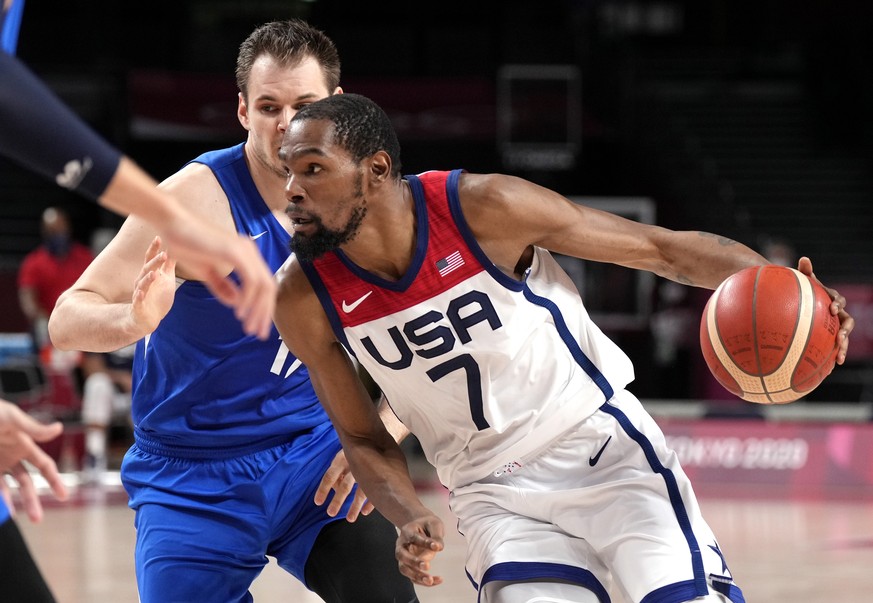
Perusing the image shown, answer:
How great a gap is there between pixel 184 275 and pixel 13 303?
11.0 meters

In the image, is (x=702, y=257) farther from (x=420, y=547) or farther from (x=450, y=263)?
(x=420, y=547)

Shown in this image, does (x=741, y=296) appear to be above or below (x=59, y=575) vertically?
above

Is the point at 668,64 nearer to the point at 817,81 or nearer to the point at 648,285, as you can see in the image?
the point at 817,81

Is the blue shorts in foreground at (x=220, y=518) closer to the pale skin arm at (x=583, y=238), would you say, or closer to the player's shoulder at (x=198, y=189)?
the player's shoulder at (x=198, y=189)

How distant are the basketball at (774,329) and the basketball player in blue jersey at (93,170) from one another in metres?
1.48

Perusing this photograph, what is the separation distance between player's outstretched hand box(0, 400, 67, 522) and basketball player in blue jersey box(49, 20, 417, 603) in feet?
3.28

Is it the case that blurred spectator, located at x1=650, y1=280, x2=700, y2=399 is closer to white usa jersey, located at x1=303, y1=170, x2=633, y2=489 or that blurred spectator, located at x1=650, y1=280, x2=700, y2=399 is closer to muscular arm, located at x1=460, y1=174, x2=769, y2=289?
muscular arm, located at x1=460, y1=174, x2=769, y2=289

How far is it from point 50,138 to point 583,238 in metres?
1.50

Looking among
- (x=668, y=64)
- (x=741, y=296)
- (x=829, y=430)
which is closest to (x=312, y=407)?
(x=741, y=296)

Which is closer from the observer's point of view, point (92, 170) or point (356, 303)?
point (92, 170)

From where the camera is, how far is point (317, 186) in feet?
9.16

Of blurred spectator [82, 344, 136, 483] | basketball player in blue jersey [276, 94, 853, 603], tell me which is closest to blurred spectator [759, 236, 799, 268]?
basketball player in blue jersey [276, 94, 853, 603]

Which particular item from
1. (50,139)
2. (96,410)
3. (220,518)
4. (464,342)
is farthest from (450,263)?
(96,410)

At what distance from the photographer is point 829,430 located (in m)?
9.45
